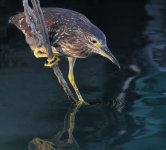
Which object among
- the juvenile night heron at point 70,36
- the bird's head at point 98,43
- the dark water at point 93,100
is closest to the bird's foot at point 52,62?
the juvenile night heron at point 70,36

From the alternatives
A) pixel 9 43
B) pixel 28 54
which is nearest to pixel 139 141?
pixel 28 54

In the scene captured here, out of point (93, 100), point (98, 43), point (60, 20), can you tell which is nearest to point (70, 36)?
point (60, 20)

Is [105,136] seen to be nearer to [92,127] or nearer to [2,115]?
[92,127]

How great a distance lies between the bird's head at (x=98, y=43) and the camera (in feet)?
14.1

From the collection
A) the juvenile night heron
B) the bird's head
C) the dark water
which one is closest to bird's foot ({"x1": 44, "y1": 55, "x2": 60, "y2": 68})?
the juvenile night heron

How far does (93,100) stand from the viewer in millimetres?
5219

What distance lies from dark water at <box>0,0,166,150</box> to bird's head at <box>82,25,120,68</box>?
69cm

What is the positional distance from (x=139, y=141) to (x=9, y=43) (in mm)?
2578

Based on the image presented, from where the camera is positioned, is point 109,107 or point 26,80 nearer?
point 109,107

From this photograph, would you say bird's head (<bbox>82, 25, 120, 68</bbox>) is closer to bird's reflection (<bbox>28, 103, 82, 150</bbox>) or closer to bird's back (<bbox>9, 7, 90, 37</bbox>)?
bird's back (<bbox>9, 7, 90, 37</bbox>)

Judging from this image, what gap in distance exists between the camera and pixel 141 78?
5.67 meters

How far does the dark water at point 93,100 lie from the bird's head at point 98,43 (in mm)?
693

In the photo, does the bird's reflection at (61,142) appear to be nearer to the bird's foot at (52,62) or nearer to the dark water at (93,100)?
the dark water at (93,100)

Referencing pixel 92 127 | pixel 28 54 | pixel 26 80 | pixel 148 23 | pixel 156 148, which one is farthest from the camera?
pixel 148 23
